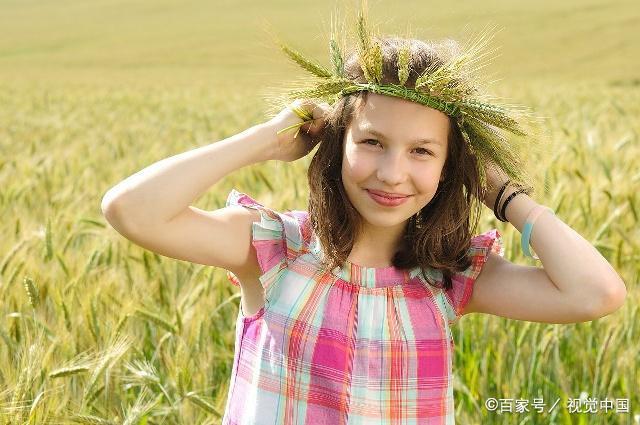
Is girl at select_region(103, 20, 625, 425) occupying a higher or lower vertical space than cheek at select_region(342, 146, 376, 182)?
lower

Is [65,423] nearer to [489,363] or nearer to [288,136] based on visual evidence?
[288,136]

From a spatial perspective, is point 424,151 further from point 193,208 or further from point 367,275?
point 193,208

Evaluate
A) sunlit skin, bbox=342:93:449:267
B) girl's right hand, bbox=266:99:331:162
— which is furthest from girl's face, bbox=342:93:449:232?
girl's right hand, bbox=266:99:331:162

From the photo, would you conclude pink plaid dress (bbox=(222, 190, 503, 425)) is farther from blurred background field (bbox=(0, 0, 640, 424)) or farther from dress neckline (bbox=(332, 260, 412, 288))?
blurred background field (bbox=(0, 0, 640, 424))

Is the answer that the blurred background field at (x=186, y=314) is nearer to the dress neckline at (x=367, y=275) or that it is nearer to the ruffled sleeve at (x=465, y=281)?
the ruffled sleeve at (x=465, y=281)

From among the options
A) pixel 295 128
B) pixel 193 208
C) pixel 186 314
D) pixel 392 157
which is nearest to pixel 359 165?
pixel 392 157

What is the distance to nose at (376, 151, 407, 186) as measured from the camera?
5.01ft

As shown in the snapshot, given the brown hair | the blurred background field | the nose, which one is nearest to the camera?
the nose

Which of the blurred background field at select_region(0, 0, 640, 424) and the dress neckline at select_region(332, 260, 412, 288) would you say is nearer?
the dress neckline at select_region(332, 260, 412, 288)

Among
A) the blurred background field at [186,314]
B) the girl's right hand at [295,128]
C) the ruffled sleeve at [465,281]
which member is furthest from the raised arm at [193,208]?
the ruffled sleeve at [465,281]

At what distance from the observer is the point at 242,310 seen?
1743 millimetres

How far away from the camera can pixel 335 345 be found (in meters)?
1.58

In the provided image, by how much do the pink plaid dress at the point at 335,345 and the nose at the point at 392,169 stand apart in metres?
0.21

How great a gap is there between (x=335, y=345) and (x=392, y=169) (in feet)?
1.05
